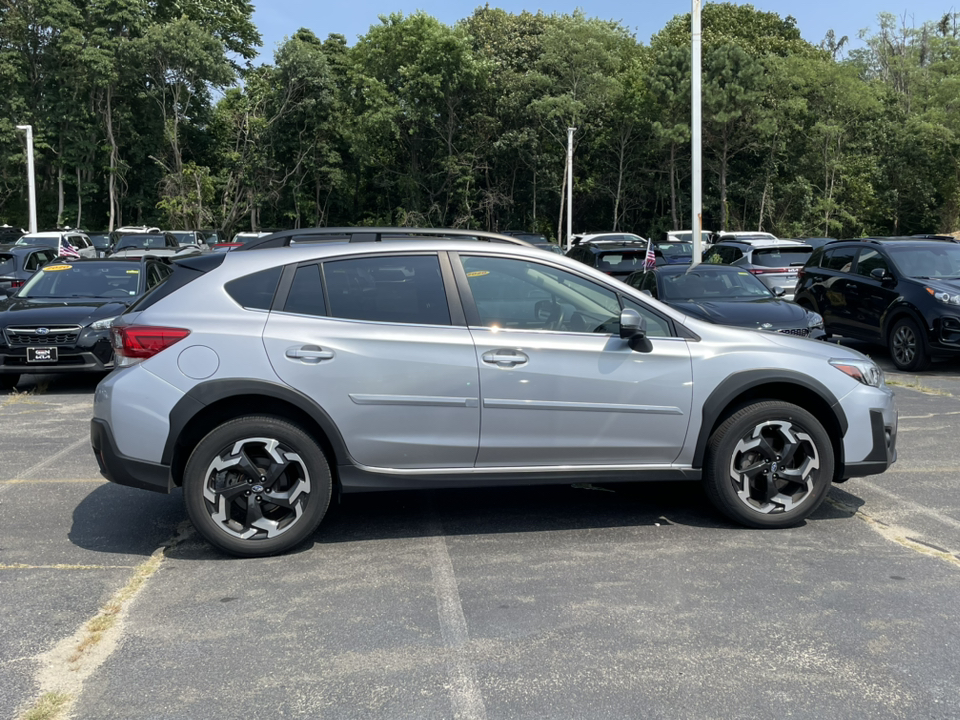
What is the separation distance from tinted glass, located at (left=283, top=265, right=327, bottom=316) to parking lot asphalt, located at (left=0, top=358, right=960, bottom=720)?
134cm

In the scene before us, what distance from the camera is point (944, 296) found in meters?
11.7

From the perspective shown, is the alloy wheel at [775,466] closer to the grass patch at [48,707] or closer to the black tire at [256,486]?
the black tire at [256,486]

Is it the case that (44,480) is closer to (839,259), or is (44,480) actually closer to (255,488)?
(255,488)

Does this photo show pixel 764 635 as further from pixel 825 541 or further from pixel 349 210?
pixel 349 210

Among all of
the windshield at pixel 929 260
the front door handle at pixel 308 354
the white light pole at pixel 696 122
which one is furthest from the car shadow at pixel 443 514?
the white light pole at pixel 696 122

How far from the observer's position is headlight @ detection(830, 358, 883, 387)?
555 cm

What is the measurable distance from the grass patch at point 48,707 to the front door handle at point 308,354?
2025 millimetres

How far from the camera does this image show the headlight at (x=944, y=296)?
38.2 feet

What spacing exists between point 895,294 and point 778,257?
20.6 feet

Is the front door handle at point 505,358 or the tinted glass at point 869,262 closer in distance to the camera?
the front door handle at point 505,358

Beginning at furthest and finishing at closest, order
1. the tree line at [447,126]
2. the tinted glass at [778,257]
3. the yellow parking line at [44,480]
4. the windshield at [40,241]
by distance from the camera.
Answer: the tree line at [447,126] → the windshield at [40,241] → the tinted glass at [778,257] → the yellow parking line at [44,480]

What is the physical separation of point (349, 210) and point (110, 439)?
5116cm

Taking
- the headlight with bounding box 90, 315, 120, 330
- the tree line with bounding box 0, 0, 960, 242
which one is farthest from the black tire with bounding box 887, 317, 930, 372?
the tree line with bounding box 0, 0, 960, 242

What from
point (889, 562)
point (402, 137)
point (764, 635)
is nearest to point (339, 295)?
point (764, 635)
